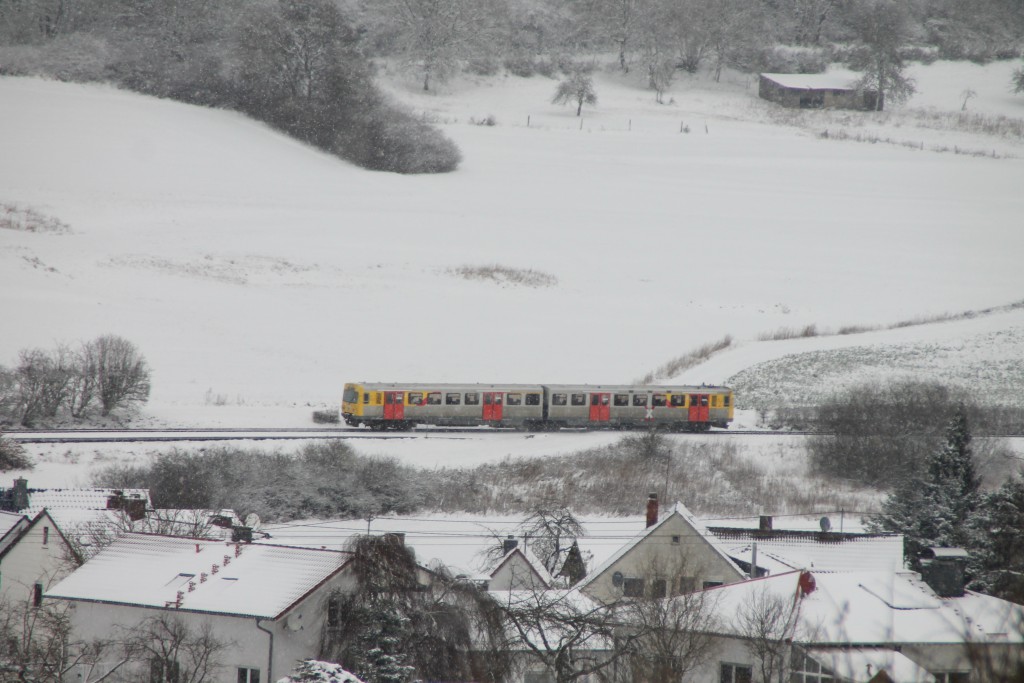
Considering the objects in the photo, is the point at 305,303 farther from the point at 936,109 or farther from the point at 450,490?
the point at 936,109

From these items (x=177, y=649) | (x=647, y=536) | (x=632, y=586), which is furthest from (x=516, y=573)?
(x=177, y=649)

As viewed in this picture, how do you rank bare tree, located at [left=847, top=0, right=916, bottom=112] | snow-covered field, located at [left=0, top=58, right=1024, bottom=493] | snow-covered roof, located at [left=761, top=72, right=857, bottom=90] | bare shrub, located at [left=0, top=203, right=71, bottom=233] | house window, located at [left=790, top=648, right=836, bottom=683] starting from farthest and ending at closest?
snow-covered roof, located at [left=761, top=72, right=857, bottom=90] → bare tree, located at [left=847, top=0, right=916, bottom=112] → bare shrub, located at [left=0, top=203, right=71, bottom=233] → snow-covered field, located at [left=0, top=58, right=1024, bottom=493] → house window, located at [left=790, top=648, right=836, bottom=683]

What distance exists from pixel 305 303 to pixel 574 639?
142 feet

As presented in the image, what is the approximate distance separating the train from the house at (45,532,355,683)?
19.7 metres

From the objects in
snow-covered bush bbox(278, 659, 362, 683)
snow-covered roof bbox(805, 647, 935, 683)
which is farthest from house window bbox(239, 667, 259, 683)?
snow-covered roof bbox(805, 647, 935, 683)

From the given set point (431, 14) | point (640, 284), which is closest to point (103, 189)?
point (640, 284)

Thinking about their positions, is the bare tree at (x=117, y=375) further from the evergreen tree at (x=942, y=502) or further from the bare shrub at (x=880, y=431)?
the evergreen tree at (x=942, y=502)

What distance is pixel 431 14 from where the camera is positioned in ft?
365

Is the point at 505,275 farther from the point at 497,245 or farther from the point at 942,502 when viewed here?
the point at 942,502

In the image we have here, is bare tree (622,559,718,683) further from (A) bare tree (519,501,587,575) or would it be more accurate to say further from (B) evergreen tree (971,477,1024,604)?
(B) evergreen tree (971,477,1024,604)

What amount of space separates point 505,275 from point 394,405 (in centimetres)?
2500

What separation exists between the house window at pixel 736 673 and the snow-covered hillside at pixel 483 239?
85.4 ft

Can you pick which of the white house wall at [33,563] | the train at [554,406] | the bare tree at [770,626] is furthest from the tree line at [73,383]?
the bare tree at [770,626]

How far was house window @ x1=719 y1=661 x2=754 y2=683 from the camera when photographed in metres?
18.5
